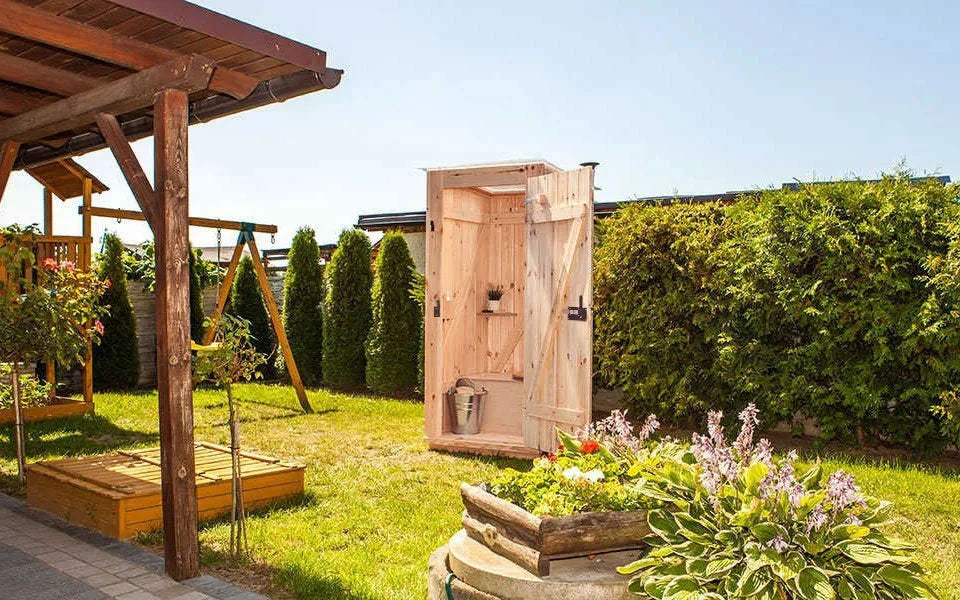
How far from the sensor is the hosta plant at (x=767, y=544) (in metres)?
2.42

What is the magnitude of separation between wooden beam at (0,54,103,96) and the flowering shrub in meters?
3.68

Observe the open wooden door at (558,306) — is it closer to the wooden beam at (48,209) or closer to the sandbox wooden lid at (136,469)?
the sandbox wooden lid at (136,469)

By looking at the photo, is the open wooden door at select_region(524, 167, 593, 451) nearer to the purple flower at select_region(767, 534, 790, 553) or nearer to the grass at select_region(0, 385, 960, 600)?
the grass at select_region(0, 385, 960, 600)

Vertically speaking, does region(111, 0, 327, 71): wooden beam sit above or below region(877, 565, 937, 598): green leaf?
above

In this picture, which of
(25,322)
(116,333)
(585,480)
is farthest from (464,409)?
(116,333)

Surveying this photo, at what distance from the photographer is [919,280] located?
6.29 metres

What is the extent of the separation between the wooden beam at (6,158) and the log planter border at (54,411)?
291 cm

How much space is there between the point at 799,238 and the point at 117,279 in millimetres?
8583

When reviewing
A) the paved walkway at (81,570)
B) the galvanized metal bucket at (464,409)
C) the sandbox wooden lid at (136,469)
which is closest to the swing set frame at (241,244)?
the galvanized metal bucket at (464,409)

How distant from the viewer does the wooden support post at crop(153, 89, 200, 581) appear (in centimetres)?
368

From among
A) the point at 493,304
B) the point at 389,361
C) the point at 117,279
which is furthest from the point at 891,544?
the point at 117,279

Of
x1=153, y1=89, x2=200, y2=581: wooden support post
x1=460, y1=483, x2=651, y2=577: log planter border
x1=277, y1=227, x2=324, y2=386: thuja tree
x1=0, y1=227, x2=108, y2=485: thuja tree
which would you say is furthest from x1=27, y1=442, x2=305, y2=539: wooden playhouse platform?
x1=277, y1=227, x2=324, y2=386: thuja tree

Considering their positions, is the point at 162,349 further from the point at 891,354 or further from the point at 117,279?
the point at 117,279

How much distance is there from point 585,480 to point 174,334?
81.6 inches
